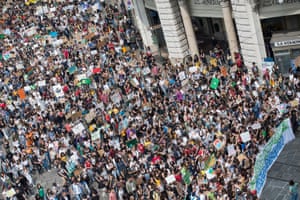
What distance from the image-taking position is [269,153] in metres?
28.3

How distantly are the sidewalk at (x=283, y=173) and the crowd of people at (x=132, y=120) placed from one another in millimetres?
1096

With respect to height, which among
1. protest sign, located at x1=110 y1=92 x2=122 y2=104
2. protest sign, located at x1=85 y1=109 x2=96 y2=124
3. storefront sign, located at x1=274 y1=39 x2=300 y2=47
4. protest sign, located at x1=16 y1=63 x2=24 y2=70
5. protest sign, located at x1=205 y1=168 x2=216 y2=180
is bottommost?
protest sign, located at x1=205 y1=168 x2=216 y2=180

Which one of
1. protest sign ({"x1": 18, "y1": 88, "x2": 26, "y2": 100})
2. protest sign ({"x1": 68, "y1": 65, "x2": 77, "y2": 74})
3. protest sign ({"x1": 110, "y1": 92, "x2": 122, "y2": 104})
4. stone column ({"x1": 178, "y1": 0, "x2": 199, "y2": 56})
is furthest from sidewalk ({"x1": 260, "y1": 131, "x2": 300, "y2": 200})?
protest sign ({"x1": 18, "y1": 88, "x2": 26, "y2": 100})

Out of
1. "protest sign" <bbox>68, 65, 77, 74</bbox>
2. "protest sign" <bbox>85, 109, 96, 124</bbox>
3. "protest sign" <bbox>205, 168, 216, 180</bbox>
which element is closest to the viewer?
"protest sign" <bbox>205, 168, 216, 180</bbox>

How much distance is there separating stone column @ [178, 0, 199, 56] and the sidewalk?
17.2 meters

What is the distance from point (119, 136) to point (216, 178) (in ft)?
32.6

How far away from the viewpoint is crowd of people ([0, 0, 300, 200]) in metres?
30.1

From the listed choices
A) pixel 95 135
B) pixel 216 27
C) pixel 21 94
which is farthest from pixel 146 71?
pixel 21 94

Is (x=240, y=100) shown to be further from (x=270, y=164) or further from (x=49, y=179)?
(x=49, y=179)

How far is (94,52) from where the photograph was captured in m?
49.6

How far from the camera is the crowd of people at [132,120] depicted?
98.6ft

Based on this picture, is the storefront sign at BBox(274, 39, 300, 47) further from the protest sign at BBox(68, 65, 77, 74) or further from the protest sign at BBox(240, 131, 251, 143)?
the protest sign at BBox(68, 65, 77, 74)

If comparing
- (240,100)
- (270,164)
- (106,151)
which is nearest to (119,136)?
(106,151)

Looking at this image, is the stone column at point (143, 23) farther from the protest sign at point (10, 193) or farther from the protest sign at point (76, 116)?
the protest sign at point (10, 193)
